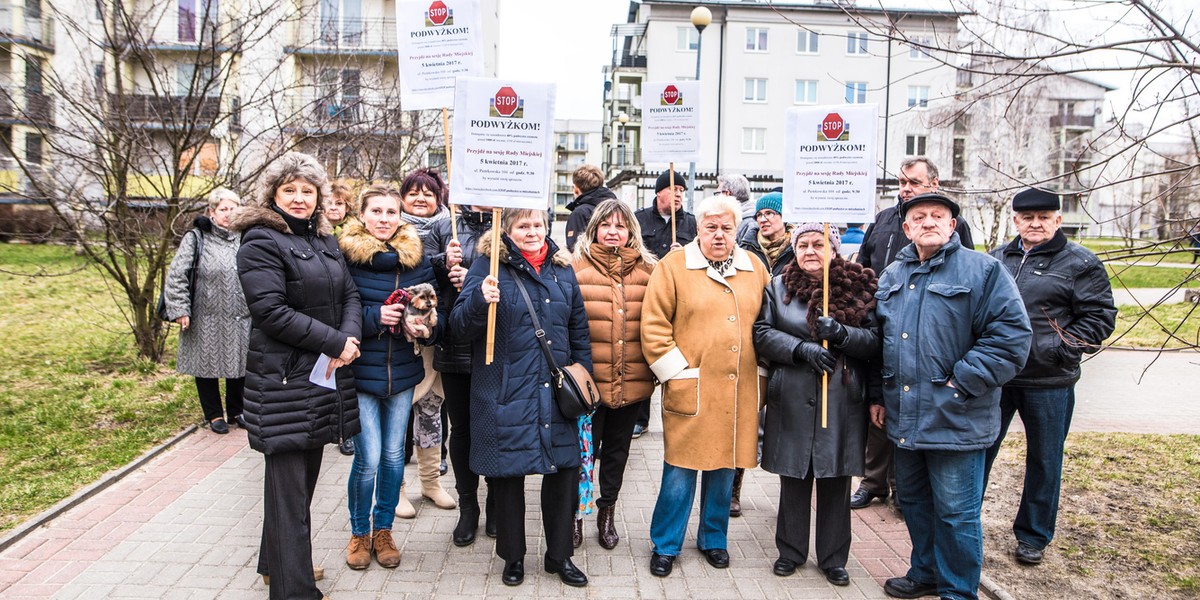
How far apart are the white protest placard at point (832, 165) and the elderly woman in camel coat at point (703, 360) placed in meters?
0.41

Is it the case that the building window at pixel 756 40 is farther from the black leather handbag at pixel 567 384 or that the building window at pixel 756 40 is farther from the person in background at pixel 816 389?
the black leather handbag at pixel 567 384

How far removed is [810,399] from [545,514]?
1658 millimetres

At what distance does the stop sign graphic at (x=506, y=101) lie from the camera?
175 inches

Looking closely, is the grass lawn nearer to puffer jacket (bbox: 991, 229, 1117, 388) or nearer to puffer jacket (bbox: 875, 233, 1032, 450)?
puffer jacket (bbox: 875, 233, 1032, 450)

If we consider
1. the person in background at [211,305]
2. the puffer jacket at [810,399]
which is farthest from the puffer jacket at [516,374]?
the person in background at [211,305]

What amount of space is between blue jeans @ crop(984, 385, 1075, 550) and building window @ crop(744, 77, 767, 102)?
45457 mm

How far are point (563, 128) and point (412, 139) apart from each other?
10389cm

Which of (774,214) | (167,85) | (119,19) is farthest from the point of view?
(167,85)

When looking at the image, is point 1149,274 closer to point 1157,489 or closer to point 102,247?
point 1157,489

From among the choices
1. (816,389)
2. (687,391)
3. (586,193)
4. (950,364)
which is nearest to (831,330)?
(816,389)

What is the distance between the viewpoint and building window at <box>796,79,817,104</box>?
4809cm

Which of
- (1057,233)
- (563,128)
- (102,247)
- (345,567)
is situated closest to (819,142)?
(1057,233)

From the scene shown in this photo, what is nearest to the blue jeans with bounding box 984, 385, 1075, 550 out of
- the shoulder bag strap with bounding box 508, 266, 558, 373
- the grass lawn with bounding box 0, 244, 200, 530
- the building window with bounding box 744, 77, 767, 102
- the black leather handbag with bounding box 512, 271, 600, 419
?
the black leather handbag with bounding box 512, 271, 600, 419

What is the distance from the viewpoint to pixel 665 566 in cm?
468
